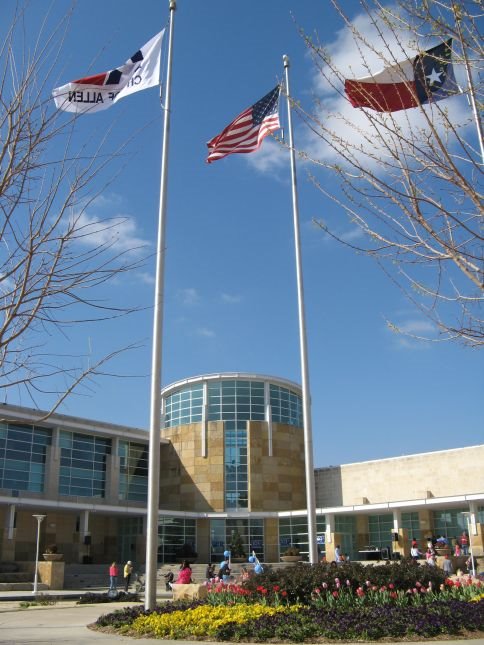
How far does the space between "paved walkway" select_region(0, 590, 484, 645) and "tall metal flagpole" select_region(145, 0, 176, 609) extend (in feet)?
5.56

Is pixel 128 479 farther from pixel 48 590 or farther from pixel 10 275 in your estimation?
pixel 10 275

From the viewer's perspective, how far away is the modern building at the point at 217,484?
4228cm

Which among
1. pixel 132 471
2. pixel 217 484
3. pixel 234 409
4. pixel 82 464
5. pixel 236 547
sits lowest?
pixel 236 547

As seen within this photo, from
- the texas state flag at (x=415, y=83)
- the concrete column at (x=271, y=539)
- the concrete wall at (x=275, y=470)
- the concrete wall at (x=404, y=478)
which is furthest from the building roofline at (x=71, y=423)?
the texas state flag at (x=415, y=83)

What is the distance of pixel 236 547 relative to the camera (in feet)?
157

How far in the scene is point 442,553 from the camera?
3138cm

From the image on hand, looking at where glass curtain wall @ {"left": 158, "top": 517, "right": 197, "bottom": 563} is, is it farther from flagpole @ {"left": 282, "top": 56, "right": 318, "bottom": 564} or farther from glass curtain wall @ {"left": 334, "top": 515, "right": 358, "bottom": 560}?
flagpole @ {"left": 282, "top": 56, "right": 318, "bottom": 564}

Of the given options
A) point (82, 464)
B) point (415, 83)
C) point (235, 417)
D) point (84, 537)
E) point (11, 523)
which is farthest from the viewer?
point (235, 417)

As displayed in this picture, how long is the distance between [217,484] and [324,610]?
3705 centimetres

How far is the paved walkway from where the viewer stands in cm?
1198

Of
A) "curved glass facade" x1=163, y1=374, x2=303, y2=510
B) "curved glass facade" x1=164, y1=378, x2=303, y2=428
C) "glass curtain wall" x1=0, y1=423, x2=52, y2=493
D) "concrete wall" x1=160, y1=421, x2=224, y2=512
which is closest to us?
"glass curtain wall" x1=0, y1=423, x2=52, y2=493

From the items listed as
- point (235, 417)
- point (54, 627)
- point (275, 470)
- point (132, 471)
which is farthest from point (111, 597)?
point (275, 470)

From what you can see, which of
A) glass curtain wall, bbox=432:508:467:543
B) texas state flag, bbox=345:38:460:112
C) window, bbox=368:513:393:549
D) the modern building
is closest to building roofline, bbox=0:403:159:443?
the modern building

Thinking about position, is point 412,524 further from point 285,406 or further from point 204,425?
point 204,425
